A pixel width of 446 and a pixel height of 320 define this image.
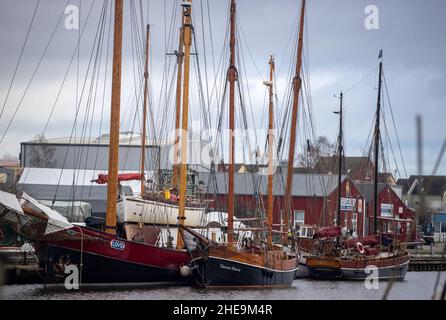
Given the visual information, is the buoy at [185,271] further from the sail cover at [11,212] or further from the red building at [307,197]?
the red building at [307,197]

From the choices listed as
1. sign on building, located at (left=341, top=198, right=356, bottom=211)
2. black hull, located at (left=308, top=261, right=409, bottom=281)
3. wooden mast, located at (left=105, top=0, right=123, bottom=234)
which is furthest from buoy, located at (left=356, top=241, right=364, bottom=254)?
sign on building, located at (left=341, top=198, right=356, bottom=211)

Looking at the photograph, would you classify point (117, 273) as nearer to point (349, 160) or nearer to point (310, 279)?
point (310, 279)

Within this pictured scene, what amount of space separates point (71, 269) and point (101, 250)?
1.62 metres

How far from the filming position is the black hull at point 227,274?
38250mm

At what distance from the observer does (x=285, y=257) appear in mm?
43594

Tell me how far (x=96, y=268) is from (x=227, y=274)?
6522 mm

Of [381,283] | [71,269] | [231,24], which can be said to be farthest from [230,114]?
[381,283]

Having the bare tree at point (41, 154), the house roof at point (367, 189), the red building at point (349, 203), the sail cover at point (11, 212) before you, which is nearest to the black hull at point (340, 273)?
the sail cover at point (11, 212)

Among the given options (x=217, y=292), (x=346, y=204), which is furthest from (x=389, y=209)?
(x=217, y=292)

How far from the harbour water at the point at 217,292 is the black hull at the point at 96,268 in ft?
1.31

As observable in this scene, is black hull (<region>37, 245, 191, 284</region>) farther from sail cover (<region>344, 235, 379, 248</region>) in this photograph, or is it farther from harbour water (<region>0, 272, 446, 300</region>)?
sail cover (<region>344, 235, 379, 248</region>)

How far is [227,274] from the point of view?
3847 cm

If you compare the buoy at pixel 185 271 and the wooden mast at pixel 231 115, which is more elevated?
the wooden mast at pixel 231 115

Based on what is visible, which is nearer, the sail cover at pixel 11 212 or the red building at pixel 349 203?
the sail cover at pixel 11 212
